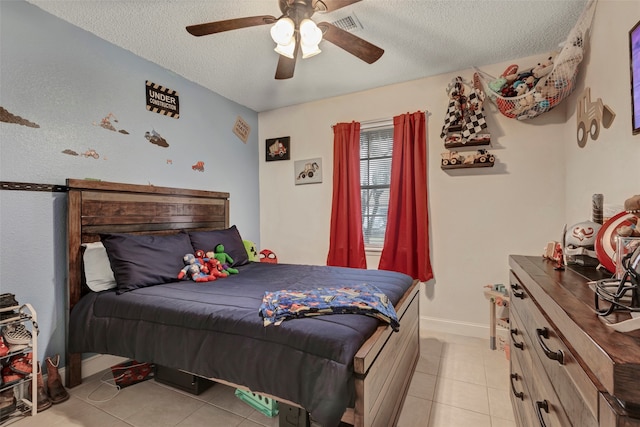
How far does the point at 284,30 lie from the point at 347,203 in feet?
6.58

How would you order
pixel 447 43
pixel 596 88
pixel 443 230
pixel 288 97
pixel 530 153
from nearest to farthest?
pixel 596 88 → pixel 447 43 → pixel 530 153 → pixel 443 230 → pixel 288 97

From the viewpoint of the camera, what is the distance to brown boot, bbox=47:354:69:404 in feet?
6.11

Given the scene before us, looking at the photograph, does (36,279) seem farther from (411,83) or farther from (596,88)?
(596,88)

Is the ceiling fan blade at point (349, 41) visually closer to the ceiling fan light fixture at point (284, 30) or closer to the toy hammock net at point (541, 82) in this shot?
the ceiling fan light fixture at point (284, 30)

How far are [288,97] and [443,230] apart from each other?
2.35 metres

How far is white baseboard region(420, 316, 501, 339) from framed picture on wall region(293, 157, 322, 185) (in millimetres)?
1993

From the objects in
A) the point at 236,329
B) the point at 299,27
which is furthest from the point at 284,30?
the point at 236,329

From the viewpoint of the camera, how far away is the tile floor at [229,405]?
5.49 ft

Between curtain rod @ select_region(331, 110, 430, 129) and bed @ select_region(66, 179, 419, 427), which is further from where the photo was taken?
curtain rod @ select_region(331, 110, 430, 129)

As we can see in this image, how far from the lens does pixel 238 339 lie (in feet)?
4.65

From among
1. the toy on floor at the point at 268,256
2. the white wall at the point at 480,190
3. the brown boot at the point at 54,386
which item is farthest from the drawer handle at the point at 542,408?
the toy on floor at the point at 268,256

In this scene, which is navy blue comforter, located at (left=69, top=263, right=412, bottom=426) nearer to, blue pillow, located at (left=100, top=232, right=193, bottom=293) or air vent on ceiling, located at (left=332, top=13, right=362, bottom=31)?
blue pillow, located at (left=100, top=232, right=193, bottom=293)

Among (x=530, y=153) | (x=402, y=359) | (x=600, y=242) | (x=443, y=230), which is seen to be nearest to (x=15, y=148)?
(x=402, y=359)

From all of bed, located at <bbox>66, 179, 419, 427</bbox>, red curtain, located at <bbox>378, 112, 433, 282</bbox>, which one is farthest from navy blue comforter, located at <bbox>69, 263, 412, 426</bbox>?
red curtain, located at <bbox>378, 112, 433, 282</bbox>
